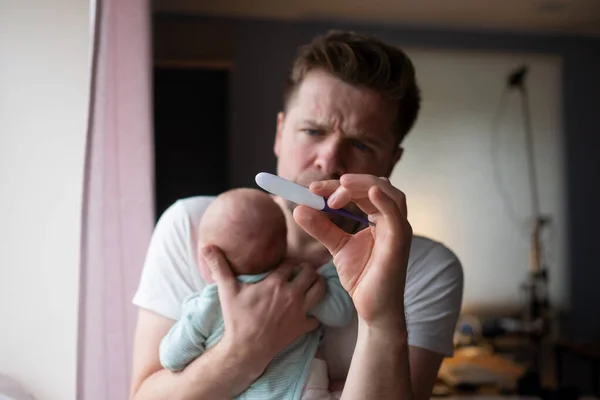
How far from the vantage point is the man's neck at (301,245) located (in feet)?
2.23

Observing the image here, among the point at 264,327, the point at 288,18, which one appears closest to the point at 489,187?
the point at 288,18

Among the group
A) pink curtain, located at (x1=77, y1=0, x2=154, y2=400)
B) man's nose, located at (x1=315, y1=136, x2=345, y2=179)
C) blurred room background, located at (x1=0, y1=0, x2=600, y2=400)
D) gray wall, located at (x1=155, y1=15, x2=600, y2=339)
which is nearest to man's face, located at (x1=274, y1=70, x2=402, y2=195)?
man's nose, located at (x1=315, y1=136, x2=345, y2=179)

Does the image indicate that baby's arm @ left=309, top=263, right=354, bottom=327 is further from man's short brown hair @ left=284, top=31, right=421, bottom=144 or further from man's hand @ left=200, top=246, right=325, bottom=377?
man's short brown hair @ left=284, top=31, right=421, bottom=144

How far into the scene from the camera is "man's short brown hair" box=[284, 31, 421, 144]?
2.25 ft

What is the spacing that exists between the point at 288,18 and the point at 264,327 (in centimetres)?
199

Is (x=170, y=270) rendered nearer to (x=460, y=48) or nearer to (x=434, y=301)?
(x=434, y=301)

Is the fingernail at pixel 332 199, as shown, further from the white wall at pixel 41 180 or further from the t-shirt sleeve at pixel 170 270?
the white wall at pixel 41 180

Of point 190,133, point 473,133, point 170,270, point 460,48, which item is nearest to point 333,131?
point 170,270

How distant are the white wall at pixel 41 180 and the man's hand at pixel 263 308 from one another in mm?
213

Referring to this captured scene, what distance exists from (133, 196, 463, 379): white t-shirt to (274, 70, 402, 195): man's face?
0.13 m

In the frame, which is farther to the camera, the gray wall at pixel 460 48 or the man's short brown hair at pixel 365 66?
the gray wall at pixel 460 48

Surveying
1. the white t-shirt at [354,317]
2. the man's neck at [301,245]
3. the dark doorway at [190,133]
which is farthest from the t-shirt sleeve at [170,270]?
the dark doorway at [190,133]

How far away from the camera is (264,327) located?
1.91ft

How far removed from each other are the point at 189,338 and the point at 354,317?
0.60ft
